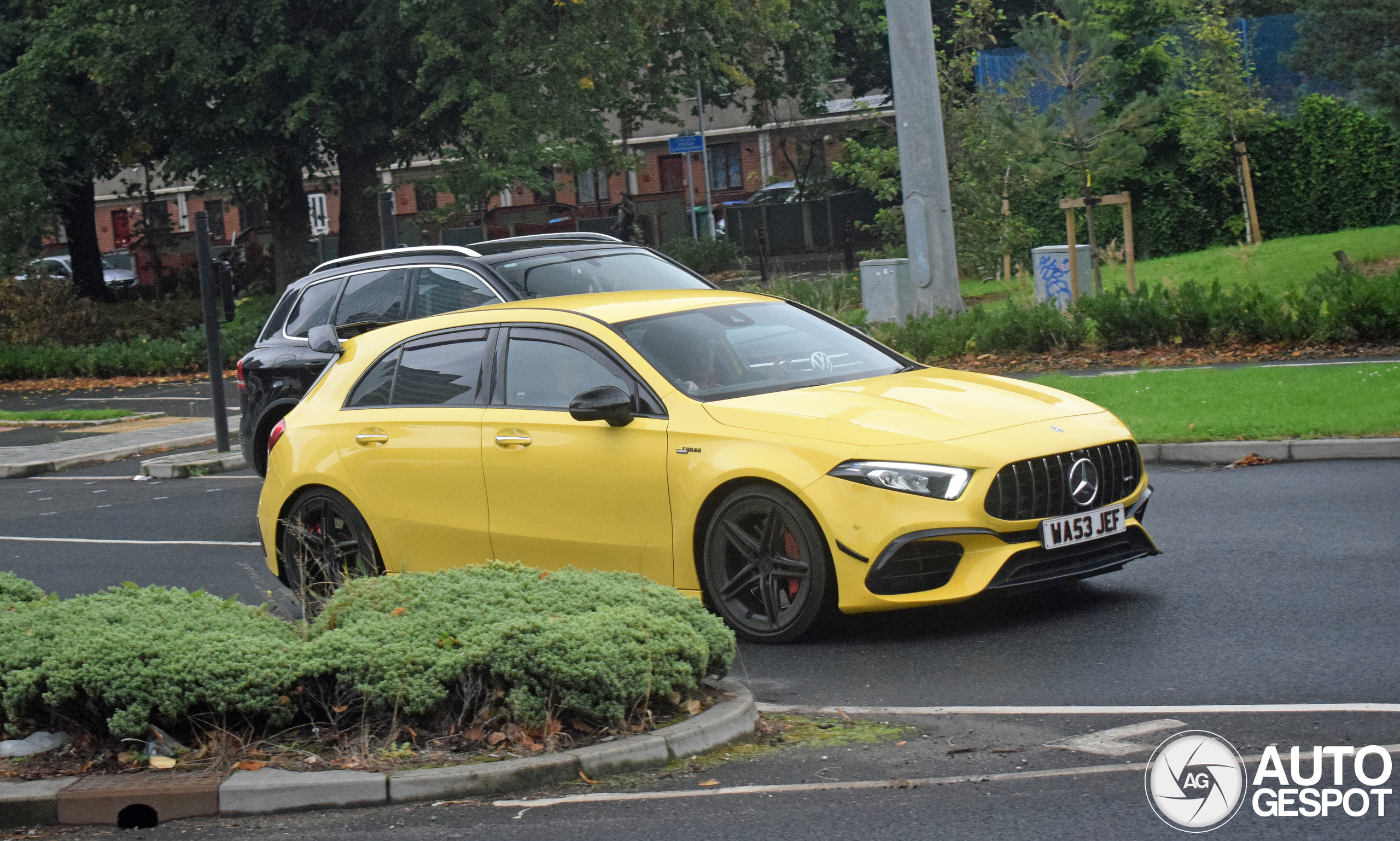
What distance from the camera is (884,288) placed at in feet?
76.4

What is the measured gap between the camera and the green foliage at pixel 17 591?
7.30 meters

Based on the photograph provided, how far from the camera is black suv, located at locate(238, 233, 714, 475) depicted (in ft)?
39.7

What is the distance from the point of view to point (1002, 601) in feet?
26.1

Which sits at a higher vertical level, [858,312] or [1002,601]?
[858,312]

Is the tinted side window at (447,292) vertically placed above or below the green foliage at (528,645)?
above

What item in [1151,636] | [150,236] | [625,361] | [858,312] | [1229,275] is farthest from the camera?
[150,236]

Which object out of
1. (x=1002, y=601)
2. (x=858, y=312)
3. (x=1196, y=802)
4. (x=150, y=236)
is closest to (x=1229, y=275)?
(x=858, y=312)

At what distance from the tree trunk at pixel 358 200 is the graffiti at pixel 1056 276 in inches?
638

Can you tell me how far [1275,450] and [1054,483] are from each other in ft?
16.2

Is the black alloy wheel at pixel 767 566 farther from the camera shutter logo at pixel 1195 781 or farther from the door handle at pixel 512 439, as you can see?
the camera shutter logo at pixel 1195 781

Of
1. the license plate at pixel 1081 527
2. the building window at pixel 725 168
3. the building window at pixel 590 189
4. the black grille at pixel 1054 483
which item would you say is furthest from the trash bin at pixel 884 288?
the building window at pixel 590 189

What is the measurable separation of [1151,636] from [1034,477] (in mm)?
836

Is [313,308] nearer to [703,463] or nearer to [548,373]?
[548,373]

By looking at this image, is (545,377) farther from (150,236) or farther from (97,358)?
(150,236)
